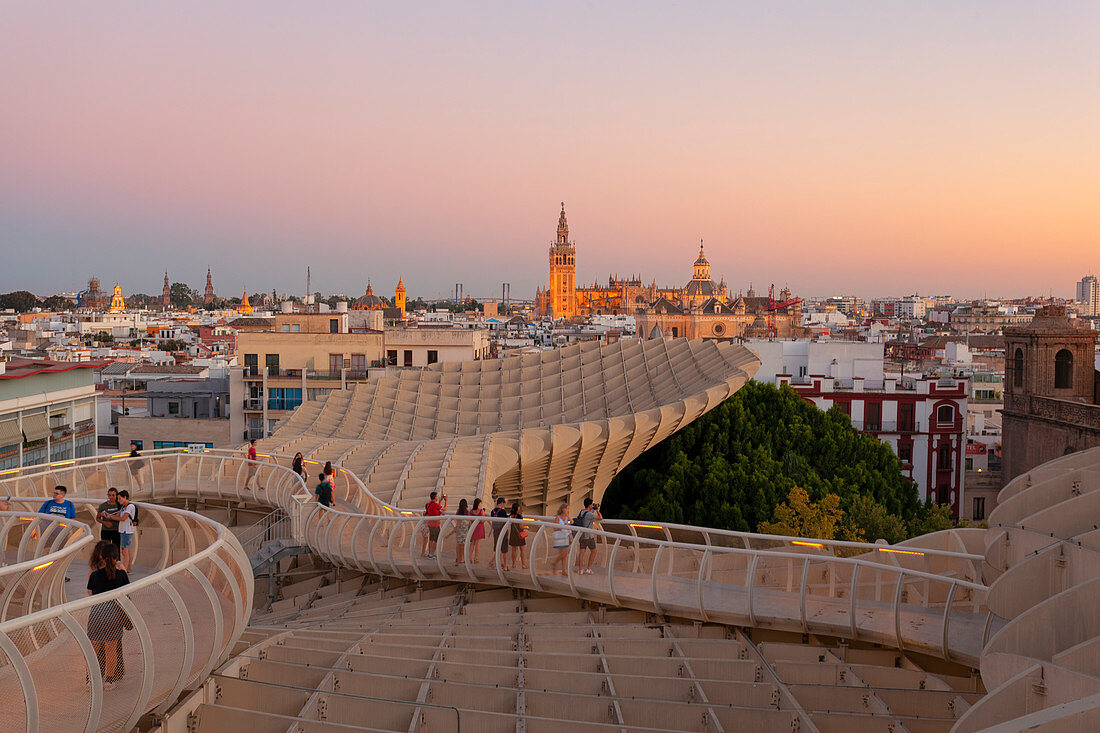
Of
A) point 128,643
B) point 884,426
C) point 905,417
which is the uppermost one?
point 128,643

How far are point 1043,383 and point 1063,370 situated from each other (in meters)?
1.17

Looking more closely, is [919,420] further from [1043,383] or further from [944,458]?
[1043,383]

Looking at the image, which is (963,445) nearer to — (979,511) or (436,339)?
(979,511)

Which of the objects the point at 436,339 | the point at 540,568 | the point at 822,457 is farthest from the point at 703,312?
the point at 540,568

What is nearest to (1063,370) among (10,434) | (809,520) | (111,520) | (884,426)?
(884,426)

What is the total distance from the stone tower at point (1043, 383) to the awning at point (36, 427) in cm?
3352

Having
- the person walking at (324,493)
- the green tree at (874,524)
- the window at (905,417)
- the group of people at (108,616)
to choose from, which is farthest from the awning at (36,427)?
the window at (905,417)

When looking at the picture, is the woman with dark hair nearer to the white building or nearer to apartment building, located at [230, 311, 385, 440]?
the white building

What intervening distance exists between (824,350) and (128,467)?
46.1 metres

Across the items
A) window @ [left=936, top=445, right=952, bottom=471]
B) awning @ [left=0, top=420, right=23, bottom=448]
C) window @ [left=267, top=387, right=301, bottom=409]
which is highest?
awning @ [left=0, top=420, right=23, bottom=448]

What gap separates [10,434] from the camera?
24031 millimetres

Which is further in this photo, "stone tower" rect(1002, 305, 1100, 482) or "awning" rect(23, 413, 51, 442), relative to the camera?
"stone tower" rect(1002, 305, 1100, 482)

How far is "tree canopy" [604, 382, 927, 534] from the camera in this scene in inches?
1152

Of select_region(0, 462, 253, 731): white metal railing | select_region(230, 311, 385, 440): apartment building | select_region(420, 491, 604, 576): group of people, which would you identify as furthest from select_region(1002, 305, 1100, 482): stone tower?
select_region(0, 462, 253, 731): white metal railing
